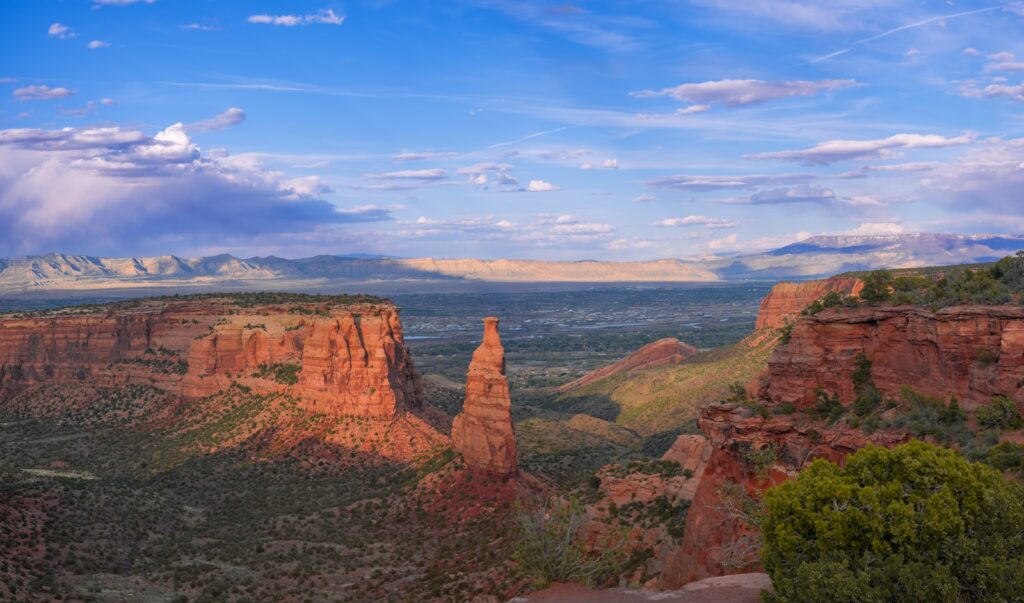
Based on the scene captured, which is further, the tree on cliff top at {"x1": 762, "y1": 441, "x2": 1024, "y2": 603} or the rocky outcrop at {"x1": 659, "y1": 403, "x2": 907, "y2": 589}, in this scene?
the rocky outcrop at {"x1": 659, "y1": 403, "x2": 907, "y2": 589}

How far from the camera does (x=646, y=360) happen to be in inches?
4668

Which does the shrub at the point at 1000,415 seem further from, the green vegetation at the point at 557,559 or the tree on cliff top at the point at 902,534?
the green vegetation at the point at 557,559

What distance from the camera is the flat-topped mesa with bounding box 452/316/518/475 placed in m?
45.9

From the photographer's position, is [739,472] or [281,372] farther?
[281,372]

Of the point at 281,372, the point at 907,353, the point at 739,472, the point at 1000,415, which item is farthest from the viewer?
the point at 281,372

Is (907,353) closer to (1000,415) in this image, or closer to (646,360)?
(1000,415)

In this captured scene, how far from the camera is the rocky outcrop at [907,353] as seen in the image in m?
21.3

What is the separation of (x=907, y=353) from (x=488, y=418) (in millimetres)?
26905

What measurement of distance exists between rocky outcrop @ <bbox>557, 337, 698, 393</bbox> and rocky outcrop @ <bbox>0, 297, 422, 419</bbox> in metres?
52.8

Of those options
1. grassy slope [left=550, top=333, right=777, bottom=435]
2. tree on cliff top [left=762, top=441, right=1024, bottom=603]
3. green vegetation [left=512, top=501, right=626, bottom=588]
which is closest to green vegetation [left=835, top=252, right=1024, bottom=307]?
tree on cliff top [left=762, top=441, right=1024, bottom=603]

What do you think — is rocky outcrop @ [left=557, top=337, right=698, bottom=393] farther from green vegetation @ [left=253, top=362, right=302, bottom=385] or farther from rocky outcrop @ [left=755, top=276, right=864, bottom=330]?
green vegetation @ [left=253, top=362, right=302, bottom=385]

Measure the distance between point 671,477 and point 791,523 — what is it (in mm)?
17354

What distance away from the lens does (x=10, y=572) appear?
3316 cm

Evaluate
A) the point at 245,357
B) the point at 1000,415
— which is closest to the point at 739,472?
the point at 1000,415
